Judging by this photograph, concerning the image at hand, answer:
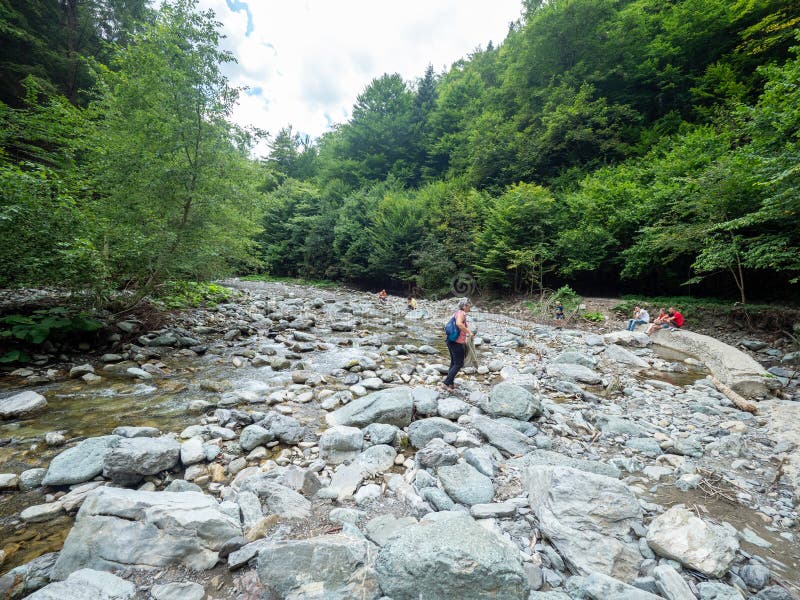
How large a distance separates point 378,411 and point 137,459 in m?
2.57

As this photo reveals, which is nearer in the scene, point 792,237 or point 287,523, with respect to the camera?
point 287,523

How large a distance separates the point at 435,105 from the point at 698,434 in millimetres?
40635

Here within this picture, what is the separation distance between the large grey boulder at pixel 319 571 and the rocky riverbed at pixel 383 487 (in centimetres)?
1

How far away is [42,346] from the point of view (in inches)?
229

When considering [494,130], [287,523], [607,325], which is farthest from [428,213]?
[287,523]

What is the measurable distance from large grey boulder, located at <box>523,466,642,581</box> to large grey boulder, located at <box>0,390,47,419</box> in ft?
20.7

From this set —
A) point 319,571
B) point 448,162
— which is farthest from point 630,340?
point 448,162

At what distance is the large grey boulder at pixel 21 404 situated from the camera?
3887 mm

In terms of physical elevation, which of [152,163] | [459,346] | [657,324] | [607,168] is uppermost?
[607,168]

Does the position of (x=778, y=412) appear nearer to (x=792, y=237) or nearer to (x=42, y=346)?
(x=792, y=237)

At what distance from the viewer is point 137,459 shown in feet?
9.46

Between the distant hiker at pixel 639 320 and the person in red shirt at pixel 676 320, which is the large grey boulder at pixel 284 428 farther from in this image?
the person in red shirt at pixel 676 320

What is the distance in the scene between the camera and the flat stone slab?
5.66 metres

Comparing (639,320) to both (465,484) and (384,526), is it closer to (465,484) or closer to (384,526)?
(465,484)
